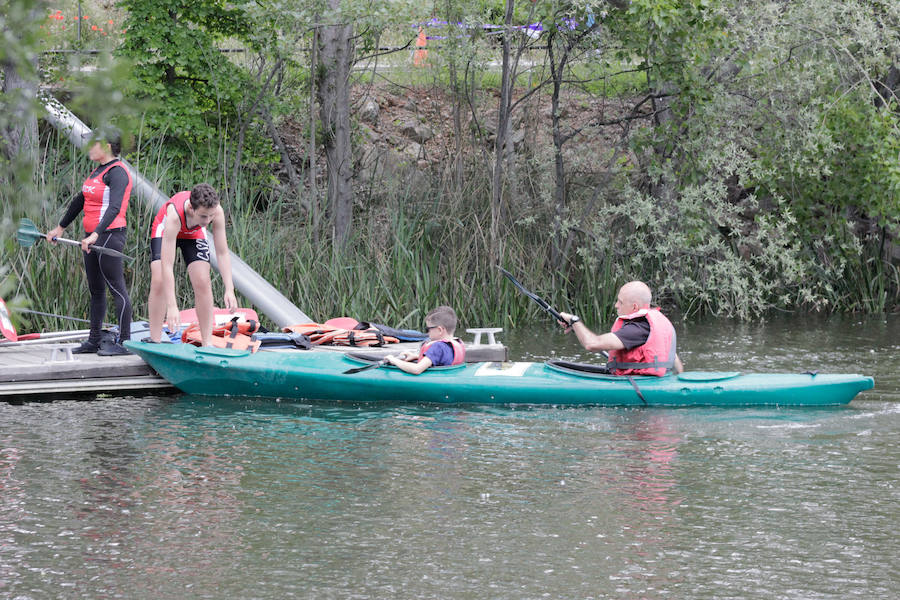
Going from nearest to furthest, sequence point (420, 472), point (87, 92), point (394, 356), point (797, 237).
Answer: point (87, 92) → point (420, 472) → point (394, 356) → point (797, 237)

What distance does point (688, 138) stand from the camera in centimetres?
1131

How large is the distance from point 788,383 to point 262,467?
11.1 ft

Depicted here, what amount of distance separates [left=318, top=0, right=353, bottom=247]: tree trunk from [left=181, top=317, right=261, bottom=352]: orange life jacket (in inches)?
158

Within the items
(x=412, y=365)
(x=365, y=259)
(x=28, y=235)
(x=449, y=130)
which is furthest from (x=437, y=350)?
(x=449, y=130)

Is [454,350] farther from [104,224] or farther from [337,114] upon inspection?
[337,114]

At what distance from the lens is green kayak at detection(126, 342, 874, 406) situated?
702cm

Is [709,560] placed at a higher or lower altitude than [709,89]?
lower

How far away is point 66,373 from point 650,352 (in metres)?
3.86

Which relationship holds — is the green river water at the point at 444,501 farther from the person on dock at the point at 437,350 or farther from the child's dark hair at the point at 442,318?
the child's dark hair at the point at 442,318

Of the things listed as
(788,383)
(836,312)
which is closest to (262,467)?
(788,383)

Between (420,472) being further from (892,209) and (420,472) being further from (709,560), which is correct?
(892,209)

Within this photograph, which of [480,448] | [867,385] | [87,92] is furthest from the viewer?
[867,385]

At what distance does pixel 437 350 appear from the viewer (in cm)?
737

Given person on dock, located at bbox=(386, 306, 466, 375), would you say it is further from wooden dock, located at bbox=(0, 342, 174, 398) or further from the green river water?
wooden dock, located at bbox=(0, 342, 174, 398)
